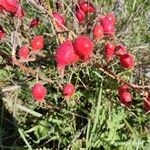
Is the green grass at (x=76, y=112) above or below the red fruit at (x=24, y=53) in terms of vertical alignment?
below

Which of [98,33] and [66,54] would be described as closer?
Result: [66,54]

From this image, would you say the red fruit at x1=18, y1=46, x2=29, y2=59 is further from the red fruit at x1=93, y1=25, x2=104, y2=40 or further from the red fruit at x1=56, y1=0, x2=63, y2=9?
the red fruit at x1=56, y1=0, x2=63, y2=9

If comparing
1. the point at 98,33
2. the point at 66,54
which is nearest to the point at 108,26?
the point at 98,33

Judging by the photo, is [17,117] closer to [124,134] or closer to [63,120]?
[63,120]

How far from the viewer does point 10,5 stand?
155cm

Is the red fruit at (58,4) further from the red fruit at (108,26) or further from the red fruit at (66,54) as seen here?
the red fruit at (66,54)

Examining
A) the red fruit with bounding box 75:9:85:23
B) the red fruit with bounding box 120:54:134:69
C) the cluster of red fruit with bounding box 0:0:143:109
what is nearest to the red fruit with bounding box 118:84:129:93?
the cluster of red fruit with bounding box 0:0:143:109

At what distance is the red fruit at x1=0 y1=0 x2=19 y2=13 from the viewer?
1535 millimetres

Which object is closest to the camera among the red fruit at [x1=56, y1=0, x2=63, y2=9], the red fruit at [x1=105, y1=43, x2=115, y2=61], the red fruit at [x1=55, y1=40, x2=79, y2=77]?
the red fruit at [x1=55, y1=40, x2=79, y2=77]

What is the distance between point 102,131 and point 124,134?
0.09 m

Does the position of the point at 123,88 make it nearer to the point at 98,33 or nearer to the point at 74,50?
the point at 98,33

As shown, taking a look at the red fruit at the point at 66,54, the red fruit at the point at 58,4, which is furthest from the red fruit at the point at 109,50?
the red fruit at the point at 58,4

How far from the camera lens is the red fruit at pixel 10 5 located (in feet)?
5.04

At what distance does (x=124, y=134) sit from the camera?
184 centimetres
